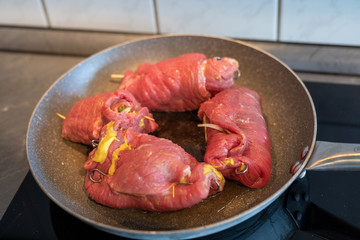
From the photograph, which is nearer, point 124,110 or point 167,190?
point 167,190

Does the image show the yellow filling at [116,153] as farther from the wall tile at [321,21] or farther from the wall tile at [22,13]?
the wall tile at [22,13]

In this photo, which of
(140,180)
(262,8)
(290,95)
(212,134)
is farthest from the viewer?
(262,8)

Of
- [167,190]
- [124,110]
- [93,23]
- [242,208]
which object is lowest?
[242,208]

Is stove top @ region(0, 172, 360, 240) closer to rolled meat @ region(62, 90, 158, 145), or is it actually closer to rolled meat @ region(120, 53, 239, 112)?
rolled meat @ region(62, 90, 158, 145)

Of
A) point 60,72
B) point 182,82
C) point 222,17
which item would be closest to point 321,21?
point 222,17

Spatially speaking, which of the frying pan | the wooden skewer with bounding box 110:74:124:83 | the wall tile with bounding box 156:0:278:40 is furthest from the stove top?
the wall tile with bounding box 156:0:278:40

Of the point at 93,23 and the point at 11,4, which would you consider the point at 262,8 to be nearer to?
the point at 93,23

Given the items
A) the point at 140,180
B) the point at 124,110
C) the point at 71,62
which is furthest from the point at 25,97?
the point at 140,180
